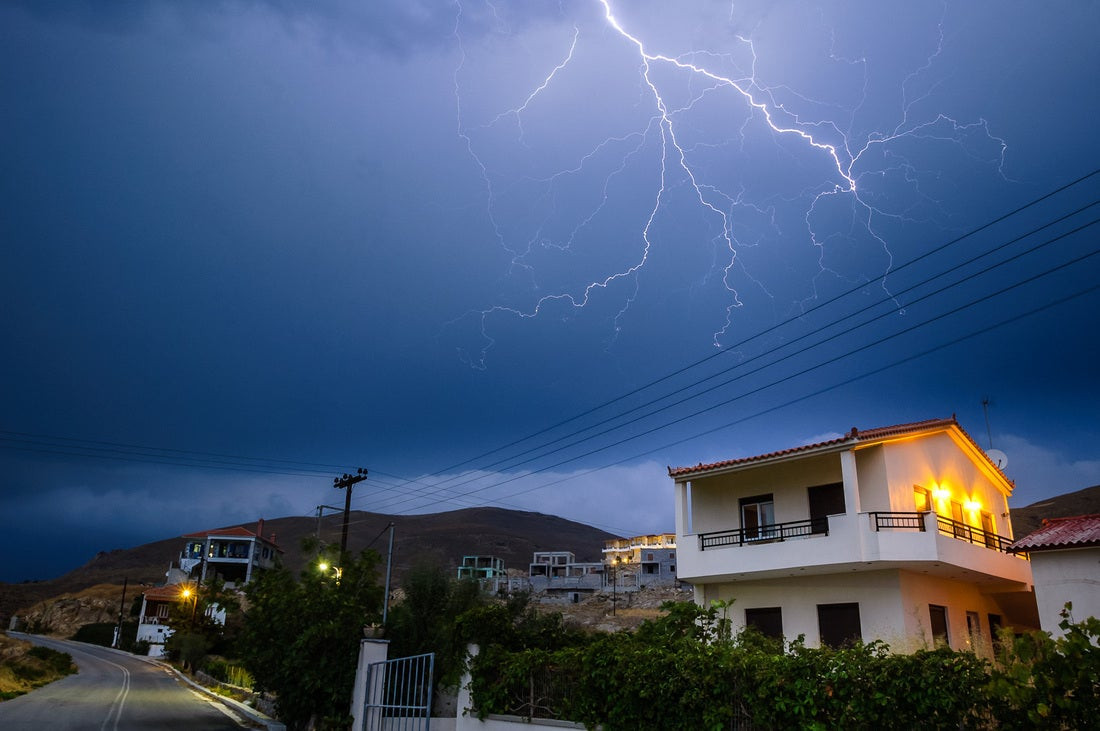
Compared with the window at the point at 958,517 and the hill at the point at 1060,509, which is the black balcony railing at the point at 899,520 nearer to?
the window at the point at 958,517

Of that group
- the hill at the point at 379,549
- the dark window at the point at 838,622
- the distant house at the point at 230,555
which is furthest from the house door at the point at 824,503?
the hill at the point at 379,549

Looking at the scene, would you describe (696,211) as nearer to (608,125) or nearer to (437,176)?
(608,125)

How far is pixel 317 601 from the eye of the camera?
1666 centimetres

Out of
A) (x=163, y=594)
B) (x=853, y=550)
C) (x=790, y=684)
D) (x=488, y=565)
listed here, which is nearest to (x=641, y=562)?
(x=488, y=565)

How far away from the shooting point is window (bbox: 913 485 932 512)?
20531 millimetres

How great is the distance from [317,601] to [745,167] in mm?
29420

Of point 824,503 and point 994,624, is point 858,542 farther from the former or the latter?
point 994,624

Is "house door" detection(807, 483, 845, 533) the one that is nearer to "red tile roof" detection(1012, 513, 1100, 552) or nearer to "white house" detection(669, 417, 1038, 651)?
"white house" detection(669, 417, 1038, 651)

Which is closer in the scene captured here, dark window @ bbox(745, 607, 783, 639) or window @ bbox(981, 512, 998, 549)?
dark window @ bbox(745, 607, 783, 639)

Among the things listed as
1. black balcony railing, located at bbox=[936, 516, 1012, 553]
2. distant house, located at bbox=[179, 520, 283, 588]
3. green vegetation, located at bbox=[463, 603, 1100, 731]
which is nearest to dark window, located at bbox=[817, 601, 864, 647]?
black balcony railing, located at bbox=[936, 516, 1012, 553]

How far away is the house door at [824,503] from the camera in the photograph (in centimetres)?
2037

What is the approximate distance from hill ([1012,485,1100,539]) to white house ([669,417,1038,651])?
6127cm

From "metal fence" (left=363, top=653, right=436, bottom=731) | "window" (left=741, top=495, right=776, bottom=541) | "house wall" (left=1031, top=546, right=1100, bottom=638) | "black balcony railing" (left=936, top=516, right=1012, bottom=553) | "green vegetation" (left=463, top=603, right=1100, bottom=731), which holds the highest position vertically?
"window" (left=741, top=495, right=776, bottom=541)

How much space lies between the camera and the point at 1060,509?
86.6m
